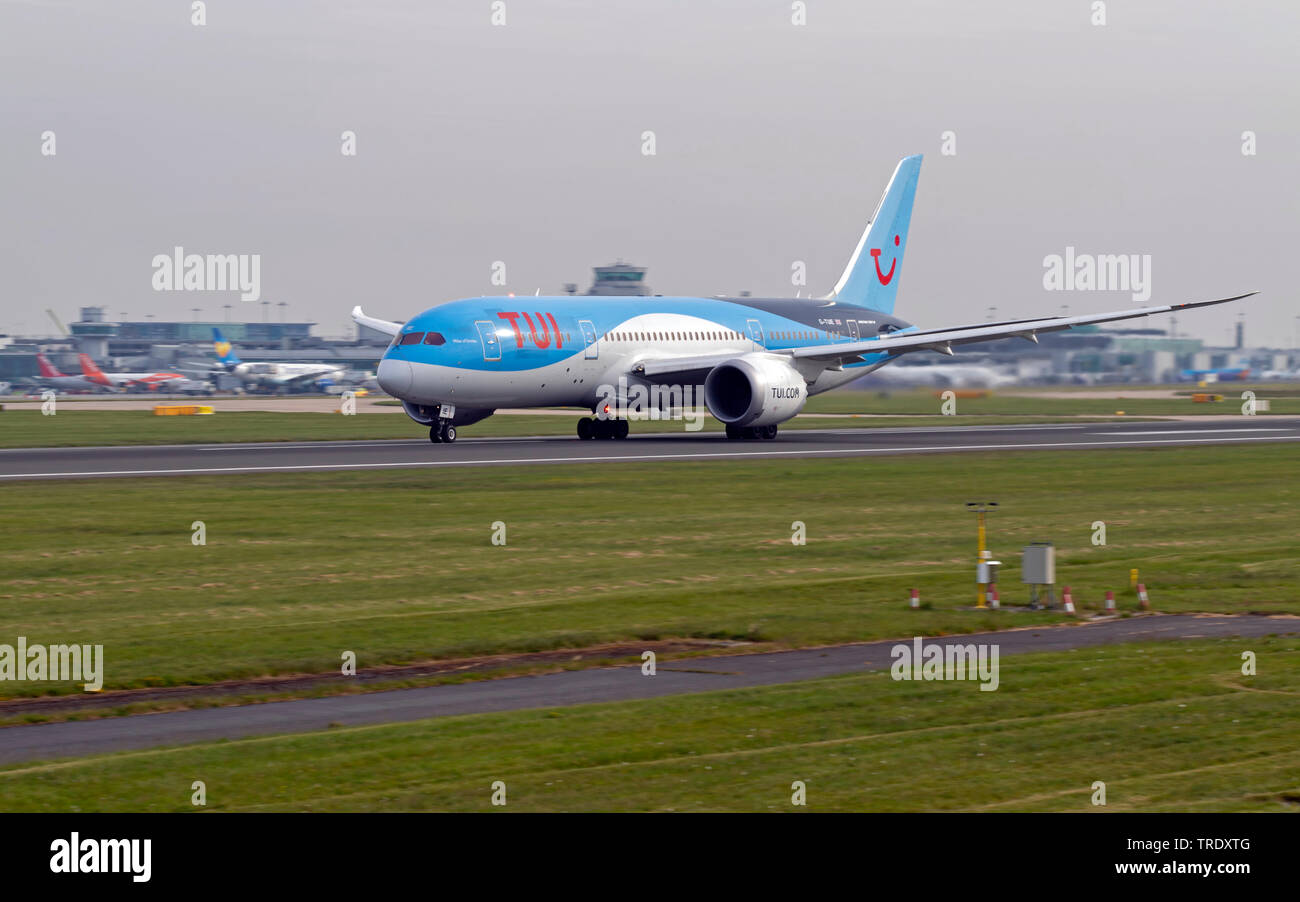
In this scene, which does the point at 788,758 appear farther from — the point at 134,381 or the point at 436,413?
the point at 134,381

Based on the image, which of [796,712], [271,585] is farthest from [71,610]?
[796,712]

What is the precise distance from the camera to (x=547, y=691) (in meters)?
16.2

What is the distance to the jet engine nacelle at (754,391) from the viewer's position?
53031mm

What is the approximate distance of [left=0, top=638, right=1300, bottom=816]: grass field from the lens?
38.9ft

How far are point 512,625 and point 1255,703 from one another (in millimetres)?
8743

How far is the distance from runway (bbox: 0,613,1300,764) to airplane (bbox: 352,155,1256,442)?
1262 inches

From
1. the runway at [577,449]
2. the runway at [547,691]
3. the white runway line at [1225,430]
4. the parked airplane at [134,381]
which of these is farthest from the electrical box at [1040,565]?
the parked airplane at [134,381]

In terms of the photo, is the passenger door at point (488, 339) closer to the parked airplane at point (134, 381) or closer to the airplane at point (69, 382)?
the parked airplane at point (134, 381)

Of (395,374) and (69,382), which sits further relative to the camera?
(69,382)

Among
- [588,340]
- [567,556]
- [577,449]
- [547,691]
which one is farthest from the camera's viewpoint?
[588,340]

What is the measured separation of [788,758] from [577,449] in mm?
36855

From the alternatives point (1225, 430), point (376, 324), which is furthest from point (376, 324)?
point (1225, 430)

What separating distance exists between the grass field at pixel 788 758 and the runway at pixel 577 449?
27.5 m
